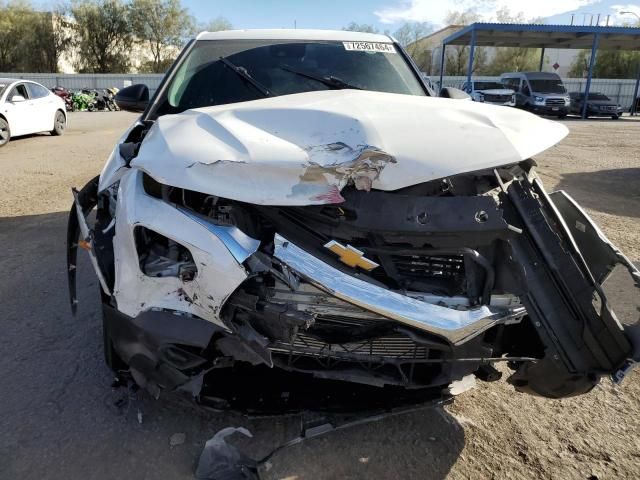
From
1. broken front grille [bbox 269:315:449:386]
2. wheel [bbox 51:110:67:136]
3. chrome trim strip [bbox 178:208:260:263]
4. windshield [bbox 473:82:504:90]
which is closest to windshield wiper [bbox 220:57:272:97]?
chrome trim strip [bbox 178:208:260:263]

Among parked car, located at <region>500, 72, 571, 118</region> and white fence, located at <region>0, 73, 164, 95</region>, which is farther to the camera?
white fence, located at <region>0, 73, 164, 95</region>

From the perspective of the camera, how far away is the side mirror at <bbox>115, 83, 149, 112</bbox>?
3.83 m

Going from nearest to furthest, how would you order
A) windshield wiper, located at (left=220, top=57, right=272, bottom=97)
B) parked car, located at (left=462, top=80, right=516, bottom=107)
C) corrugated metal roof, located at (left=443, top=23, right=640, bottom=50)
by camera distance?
windshield wiper, located at (left=220, top=57, right=272, bottom=97)
parked car, located at (left=462, top=80, right=516, bottom=107)
corrugated metal roof, located at (left=443, top=23, right=640, bottom=50)

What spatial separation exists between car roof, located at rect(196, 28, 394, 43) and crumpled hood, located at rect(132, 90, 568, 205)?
66.3 inches

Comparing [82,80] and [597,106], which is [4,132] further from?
[82,80]

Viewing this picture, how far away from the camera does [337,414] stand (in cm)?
219

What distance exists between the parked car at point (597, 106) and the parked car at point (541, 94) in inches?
99.8

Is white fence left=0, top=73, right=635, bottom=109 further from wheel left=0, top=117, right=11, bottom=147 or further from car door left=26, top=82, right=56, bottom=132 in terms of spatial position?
wheel left=0, top=117, right=11, bottom=147

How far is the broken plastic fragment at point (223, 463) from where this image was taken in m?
2.06

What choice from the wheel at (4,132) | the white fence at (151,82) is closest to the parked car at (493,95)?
the white fence at (151,82)

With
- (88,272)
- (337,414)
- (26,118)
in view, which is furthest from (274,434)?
(26,118)

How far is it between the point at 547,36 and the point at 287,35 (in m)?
28.3

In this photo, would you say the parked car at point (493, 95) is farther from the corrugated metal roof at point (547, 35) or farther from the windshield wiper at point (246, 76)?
the windshield wiper at point (246, 76)

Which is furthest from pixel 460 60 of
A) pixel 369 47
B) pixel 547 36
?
pixel 369 47
